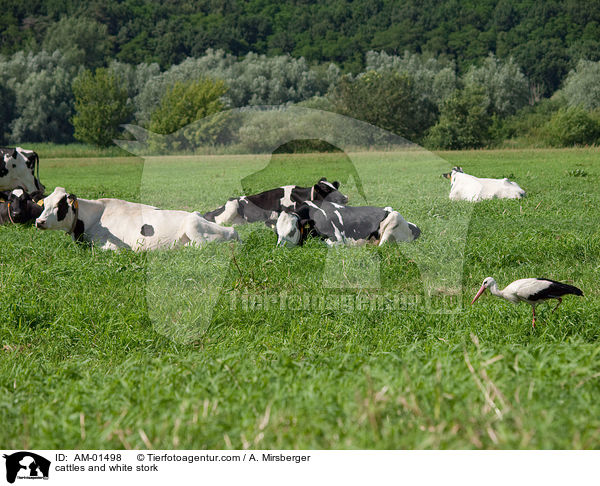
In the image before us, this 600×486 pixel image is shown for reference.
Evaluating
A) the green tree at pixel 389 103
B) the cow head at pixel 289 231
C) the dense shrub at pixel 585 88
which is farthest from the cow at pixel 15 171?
the dense shrub at pixel 585 88

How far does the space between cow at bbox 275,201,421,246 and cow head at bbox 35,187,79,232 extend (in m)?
3.15

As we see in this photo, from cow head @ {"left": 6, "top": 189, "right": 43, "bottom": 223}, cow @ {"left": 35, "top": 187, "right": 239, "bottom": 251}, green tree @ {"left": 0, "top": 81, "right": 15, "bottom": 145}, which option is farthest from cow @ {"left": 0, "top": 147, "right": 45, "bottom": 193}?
green tree @ {"left": 0, "top": 81, "right": 15, "bottom": 145}

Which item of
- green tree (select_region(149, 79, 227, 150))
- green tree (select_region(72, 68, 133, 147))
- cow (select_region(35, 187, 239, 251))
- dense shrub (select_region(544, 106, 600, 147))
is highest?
cow (select_region(35, 187, 239, 251))

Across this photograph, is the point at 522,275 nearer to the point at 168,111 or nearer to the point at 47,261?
the point at 47,261

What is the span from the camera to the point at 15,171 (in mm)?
14195

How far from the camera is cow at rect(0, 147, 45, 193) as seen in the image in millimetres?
14164

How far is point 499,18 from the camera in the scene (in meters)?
80.1

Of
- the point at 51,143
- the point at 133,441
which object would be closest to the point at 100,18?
the point at 51,143

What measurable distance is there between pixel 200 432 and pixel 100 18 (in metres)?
112

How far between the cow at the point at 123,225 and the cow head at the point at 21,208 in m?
2.70

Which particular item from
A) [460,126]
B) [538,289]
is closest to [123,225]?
[538,289]

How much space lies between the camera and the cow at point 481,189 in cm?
1408

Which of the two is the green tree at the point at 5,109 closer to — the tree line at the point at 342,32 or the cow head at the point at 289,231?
the tree line at the point at 342,32
